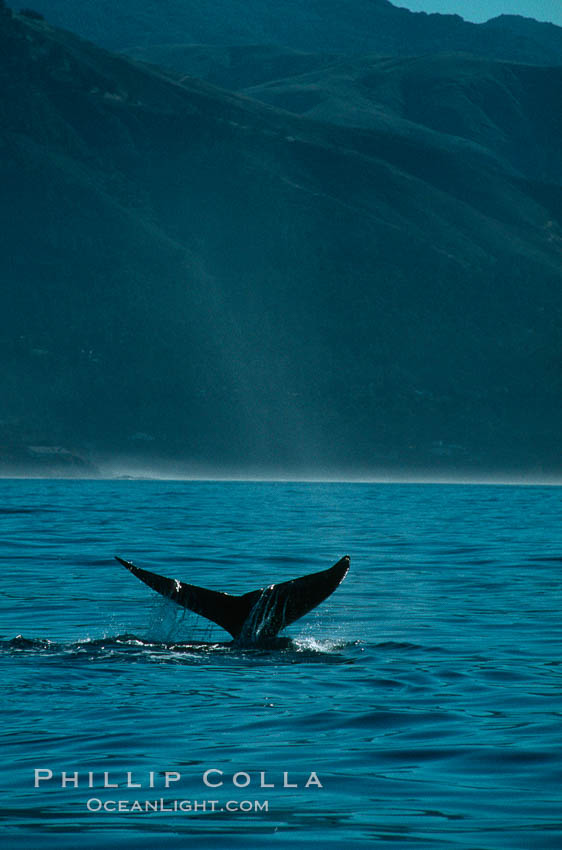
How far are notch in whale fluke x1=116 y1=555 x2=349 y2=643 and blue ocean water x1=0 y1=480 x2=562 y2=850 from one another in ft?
1.03

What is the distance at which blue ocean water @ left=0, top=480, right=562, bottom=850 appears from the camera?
7.60 metres

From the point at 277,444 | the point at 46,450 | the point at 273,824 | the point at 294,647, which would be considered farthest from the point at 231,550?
the point at 277,444

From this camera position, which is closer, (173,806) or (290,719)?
(173,806)

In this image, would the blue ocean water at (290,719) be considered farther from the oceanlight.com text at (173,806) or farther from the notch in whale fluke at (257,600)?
the notch in whale fluke at (257,600)

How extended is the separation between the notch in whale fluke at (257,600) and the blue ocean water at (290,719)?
12.4 inches

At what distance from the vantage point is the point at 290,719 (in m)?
10.5

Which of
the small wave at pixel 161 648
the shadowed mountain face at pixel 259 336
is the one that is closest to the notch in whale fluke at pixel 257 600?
the small wave at pixel 161 648

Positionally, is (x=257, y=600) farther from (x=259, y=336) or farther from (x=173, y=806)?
(x=259, y=336)

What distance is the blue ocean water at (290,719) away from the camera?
7.60 metres

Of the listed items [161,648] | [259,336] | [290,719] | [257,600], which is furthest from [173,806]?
[259,336]

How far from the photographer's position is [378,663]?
13.6 metres

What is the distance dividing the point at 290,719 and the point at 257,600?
3.14m

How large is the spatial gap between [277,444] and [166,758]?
159 meters

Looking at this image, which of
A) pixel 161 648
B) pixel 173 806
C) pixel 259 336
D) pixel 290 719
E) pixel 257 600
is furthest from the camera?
pixel 259 336
